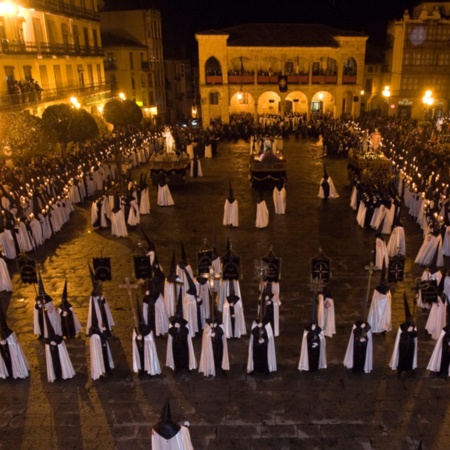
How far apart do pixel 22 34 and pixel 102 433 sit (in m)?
28.4

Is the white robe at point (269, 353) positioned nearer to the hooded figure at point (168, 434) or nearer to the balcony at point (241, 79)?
the hooded figure at point (168, 434)

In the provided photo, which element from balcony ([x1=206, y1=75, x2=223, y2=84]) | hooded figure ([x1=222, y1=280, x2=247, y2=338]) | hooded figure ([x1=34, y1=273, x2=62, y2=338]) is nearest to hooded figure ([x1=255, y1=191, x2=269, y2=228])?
hooded figure ([x1=222, y1=280, x2=247, y2=338])

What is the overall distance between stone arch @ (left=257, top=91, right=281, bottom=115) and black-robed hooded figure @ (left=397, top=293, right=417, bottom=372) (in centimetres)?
3872

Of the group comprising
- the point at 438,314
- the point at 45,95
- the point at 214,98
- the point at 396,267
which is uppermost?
the point at 45,95

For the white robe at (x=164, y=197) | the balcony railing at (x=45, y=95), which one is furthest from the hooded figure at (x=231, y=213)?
the balcony railing at (x=45, y=95)

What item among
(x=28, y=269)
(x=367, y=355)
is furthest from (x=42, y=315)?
(x=367, y=355)

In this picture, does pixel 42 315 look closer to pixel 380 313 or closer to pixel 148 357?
pixel 148 357

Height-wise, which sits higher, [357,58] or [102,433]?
[357,58]

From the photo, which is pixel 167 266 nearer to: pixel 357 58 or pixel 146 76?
pixel 357 58

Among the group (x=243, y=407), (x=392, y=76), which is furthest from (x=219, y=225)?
(x=392, y=76)

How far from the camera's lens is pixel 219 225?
16.6 metres

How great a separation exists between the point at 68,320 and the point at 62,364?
4.56 ft

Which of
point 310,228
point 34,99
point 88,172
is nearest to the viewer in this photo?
point 310,228

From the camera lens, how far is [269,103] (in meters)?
45.3
